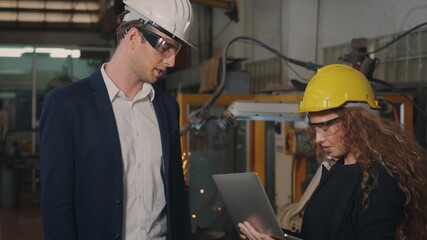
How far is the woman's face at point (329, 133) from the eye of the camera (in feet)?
5.54

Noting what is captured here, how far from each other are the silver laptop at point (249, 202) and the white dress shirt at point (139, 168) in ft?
0.75

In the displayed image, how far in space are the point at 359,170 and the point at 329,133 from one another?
13 centimetres

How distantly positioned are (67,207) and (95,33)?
26.8ft

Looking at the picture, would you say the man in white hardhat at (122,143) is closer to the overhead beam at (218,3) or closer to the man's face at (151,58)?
the man's face at (151,58)

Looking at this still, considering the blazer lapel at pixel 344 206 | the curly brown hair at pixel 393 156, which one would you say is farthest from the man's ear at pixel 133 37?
the blazer lapel at pixel 344 206

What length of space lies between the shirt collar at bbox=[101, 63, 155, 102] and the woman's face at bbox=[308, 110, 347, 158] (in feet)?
1.50

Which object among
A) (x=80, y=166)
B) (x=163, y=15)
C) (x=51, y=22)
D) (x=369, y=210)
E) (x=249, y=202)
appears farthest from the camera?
(x=51, y=22)

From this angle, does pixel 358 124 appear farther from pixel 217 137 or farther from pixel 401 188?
pixel 217 137

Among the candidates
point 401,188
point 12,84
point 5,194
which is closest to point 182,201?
point 401,188

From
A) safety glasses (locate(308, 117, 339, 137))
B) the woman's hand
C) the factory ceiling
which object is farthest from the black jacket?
the factory ceiling

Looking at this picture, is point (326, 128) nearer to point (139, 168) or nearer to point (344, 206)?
point (344, 206)

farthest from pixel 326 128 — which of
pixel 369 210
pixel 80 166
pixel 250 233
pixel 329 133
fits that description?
pixel 80 166

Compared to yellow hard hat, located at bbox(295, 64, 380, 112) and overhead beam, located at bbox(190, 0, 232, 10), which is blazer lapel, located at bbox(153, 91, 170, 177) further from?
overhead beam, located at bbox(190, 0, 232, 10)

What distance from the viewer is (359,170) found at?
5.32ft
